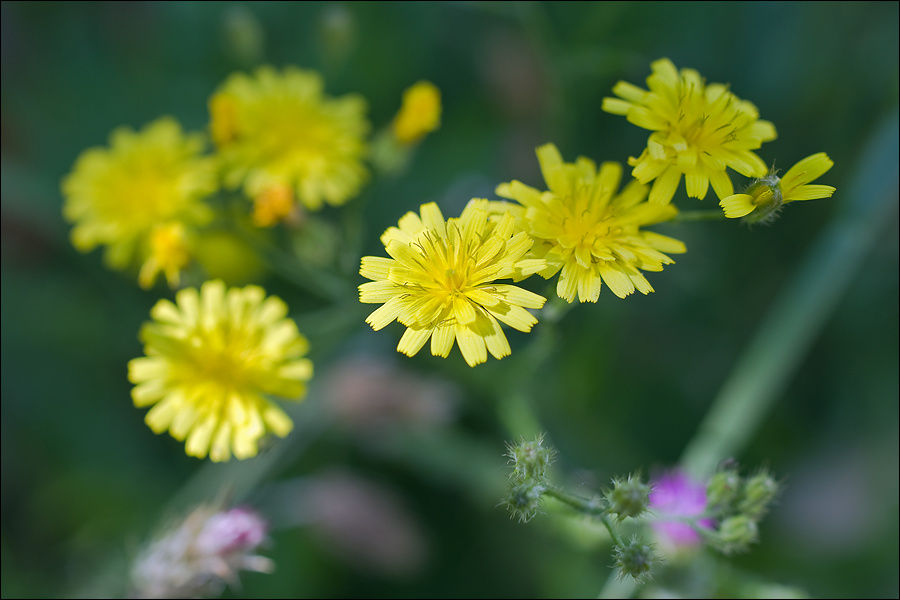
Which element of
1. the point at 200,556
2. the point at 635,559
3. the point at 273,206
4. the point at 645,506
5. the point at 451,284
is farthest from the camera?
the point at 273,206

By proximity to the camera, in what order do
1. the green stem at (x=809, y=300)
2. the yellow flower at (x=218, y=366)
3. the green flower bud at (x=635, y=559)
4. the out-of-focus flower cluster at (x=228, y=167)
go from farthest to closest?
the green stem at (x=809, y=300) < the out-of-focus flower cluster at (x=228, y=167) < the yellow flower at (x=218, y=366) < the green flower bud at (x=635, y=559)

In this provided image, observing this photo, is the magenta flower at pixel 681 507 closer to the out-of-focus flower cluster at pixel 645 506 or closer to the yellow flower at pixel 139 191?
the out-of-focus flower cluster at pixel 645 506

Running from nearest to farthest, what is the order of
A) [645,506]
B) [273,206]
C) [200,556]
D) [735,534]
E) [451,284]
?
[645,506]
[451,284]
[735,534]
[200,556]
[273,206]

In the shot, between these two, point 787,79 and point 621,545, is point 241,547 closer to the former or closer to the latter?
point 621,545

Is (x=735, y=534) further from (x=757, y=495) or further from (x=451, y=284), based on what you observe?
(x=451, y=284)

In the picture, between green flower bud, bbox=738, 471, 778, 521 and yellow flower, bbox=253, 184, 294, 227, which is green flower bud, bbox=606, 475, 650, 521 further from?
yellow flower, bbox=253, 184, 294, 227

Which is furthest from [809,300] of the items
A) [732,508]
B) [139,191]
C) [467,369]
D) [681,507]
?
[139,191]

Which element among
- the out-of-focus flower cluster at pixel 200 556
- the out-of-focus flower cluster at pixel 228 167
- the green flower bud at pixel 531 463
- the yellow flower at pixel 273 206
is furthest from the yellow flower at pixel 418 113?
the out-of-focus flower cluster at pixel 200 556

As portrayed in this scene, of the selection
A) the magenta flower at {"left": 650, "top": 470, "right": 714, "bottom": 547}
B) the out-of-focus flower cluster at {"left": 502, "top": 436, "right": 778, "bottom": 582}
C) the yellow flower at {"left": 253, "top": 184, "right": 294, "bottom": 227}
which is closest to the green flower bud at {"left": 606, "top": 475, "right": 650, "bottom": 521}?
the out-of-focus flower cluster at {"left": 502, "top": 436, "right": 778, "bottom": 582}
